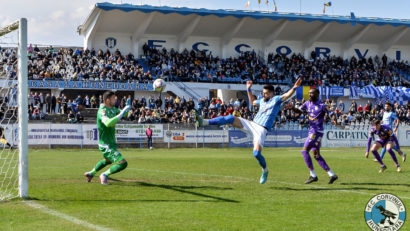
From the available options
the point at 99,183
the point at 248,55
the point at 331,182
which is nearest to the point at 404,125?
the point at 248,55

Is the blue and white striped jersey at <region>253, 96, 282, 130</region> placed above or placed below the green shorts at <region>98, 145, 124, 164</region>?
above

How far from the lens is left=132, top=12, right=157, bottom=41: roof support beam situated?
2071 inches

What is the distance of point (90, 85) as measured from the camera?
153 ft

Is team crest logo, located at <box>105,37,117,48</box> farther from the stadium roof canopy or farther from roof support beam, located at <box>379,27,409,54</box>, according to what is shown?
roof support beam, located at <box>379,27,409,54</box>

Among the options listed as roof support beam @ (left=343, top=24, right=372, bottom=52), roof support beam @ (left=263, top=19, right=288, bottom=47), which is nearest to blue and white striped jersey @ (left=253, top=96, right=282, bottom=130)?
roof support beam @ (left=263, top=19, right=288, bottom=47)

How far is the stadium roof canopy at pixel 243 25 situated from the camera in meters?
52.1

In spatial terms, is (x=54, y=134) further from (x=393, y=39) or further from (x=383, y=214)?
(x=393, y=39)

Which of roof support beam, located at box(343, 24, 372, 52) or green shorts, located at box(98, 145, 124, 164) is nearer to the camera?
green shorts, located at box(98, 145, 124, 164)

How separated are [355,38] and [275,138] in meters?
26.9

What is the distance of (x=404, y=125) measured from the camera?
44.0 m

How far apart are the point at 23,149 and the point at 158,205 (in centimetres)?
291

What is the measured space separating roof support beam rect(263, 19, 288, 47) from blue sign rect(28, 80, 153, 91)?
1764cm

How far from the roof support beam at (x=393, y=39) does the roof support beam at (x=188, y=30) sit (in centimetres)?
2514

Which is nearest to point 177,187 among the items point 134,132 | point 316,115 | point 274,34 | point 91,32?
point 316,115
